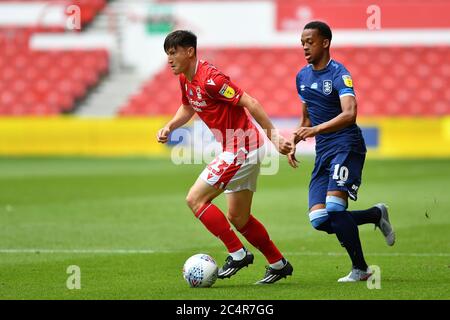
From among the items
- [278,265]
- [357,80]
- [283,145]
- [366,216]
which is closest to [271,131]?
[283,145]

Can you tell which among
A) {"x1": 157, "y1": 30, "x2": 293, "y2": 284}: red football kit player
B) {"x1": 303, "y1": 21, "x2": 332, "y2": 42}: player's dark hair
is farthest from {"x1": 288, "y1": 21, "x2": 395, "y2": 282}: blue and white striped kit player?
{"x1": 157, "y1": 30, "x2": 293, "y2": 284}: red football kit player

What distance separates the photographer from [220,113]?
26.8 feet

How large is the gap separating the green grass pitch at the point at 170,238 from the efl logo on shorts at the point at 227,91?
1539mm

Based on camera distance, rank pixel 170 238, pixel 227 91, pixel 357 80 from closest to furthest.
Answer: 1. pixel 227 91
2. pixel 170 238
3. pixel 357 80

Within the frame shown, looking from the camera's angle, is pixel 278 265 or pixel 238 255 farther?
pixel 278 265

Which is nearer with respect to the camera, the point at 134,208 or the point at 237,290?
the point at 237,290

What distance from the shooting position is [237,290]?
7.77 meters

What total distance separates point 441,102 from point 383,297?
73.5 ft

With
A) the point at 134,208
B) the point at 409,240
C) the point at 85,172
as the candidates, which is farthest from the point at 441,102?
the point at 409,240

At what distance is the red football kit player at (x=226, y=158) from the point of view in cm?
800

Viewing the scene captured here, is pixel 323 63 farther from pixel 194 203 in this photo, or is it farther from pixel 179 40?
pixel 194 203

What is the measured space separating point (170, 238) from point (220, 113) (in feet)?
12.1

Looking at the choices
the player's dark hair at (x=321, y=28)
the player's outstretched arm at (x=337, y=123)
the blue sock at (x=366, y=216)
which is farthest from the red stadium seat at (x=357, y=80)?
the player's outstretched arm at (x=337, y=123)
